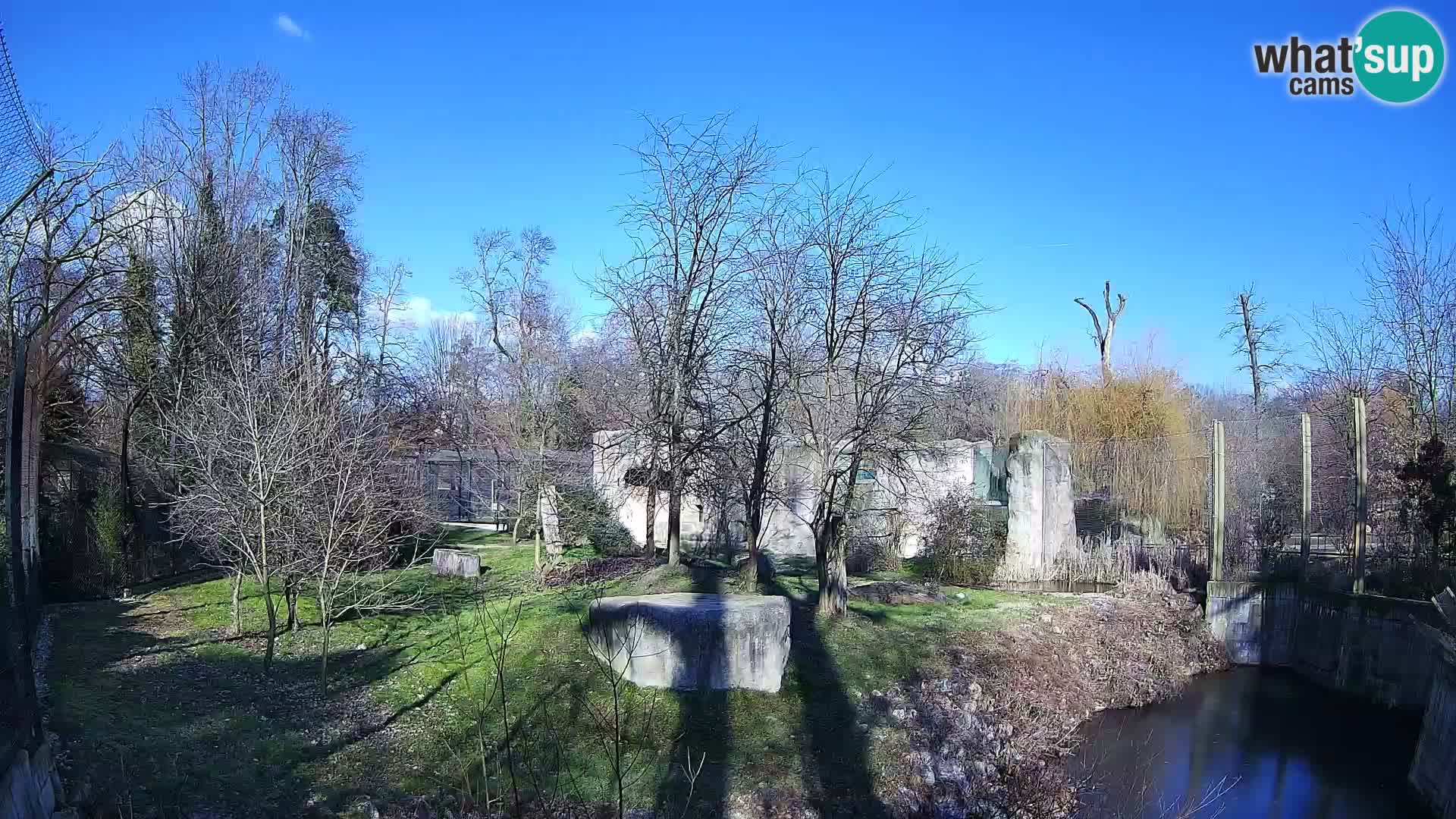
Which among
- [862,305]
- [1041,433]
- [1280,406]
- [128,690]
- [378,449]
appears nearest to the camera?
[128,690]

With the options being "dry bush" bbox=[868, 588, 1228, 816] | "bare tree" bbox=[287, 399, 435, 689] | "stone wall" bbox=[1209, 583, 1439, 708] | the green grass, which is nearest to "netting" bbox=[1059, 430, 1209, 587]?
"dry bush" bbox=[868, 588, 1228, 816]

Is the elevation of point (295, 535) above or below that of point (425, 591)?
above

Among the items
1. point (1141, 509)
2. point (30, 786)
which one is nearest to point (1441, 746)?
point (1141, 509)

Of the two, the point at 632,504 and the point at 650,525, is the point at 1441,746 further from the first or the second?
the point at 632,504

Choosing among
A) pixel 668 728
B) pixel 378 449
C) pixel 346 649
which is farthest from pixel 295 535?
pixel 668 728

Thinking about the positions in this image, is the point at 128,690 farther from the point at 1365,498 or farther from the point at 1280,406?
the point at 1280,406

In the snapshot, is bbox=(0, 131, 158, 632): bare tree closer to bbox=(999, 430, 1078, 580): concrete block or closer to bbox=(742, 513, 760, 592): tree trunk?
bbox=(742, 513, 760, 592): tree trunk
